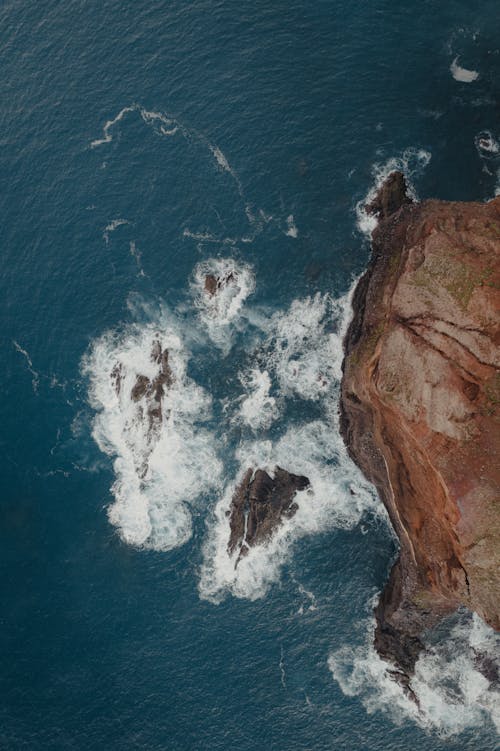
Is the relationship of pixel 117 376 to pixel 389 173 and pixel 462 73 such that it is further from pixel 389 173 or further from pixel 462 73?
pixel 462 73

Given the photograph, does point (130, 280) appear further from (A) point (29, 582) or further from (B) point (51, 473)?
(A) point (29, 582)

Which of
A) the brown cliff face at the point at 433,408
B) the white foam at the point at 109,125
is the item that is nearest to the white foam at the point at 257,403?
the brown cliff face at the point at 433,408

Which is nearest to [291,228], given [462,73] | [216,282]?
[216,282]

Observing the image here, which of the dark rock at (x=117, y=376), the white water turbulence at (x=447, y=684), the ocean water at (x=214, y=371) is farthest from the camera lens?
the dark rock at (x=117, y=376)

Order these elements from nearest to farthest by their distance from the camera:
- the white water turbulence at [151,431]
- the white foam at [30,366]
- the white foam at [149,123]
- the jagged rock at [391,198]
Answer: the jagged rock at [391,198] < the white water turbulence at [151,431] < the white foam at [30,366] < the white foam at [149,123]

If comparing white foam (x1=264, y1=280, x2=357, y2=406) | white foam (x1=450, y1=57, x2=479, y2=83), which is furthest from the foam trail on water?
white foam (x1=264, y1=280, x2=357, y2=406)

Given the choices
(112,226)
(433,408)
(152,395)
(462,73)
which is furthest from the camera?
(112,226)

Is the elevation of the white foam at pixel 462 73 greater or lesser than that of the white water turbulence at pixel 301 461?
greater

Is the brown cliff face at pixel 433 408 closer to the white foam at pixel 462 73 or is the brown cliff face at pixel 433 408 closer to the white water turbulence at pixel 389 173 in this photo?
the white water turbulence at pixel 389 173
